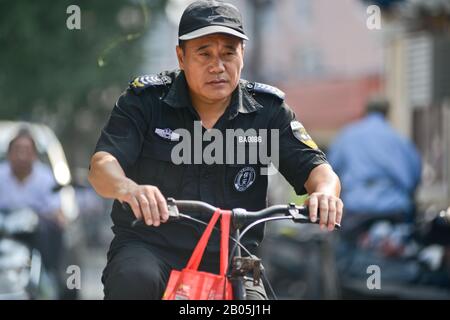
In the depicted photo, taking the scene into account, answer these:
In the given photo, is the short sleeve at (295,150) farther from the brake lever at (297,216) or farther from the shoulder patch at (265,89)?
the brake lever at (297,216)

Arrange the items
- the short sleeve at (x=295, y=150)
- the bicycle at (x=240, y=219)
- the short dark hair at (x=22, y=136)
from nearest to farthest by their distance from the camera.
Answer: the bicycle at (x=240, y=219)
the short sleeve at (x=295, y=150)
the short dark hair at (x=22, y=136)

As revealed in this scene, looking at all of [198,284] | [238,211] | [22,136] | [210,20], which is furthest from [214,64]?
[22,136]

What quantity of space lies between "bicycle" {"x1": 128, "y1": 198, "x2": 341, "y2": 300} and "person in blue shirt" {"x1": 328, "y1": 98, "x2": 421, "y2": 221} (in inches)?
246

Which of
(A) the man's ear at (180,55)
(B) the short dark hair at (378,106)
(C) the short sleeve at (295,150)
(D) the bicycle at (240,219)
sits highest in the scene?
(B) the short dark hair at (378,106)

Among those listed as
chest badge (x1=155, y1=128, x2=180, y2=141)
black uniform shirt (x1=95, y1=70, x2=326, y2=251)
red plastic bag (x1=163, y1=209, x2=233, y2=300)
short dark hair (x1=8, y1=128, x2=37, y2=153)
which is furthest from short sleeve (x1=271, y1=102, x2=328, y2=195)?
short dark hair (x1=8, y1=128, x2=37, y2=153)

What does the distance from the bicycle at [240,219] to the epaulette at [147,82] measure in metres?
0.57

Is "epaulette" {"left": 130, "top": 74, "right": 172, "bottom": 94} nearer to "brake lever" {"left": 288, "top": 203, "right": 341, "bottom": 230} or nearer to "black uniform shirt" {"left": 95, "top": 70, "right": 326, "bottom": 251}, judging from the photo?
"black uniform shirt" {"left": 95, "top": 70, "right": 326, "bottom": 251}

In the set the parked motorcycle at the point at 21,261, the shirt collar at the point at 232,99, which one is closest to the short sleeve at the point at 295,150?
the shirt collar at the point at 232,99

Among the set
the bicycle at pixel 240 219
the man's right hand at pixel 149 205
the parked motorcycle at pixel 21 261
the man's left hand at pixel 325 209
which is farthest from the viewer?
the parked motorcycle at pixel 21 261

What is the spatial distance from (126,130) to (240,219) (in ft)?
2.10

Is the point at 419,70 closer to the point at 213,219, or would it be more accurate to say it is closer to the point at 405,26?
the point at 405,26

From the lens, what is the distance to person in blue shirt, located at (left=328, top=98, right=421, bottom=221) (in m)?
10.0

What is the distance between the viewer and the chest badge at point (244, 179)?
4.21 meters

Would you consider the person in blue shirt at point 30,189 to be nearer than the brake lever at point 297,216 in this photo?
No
